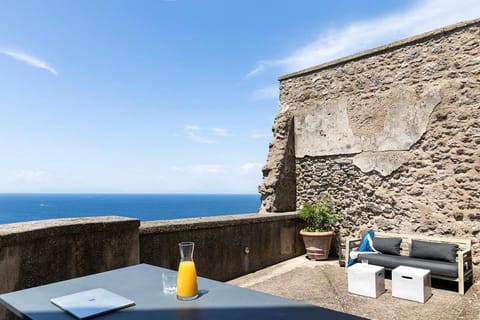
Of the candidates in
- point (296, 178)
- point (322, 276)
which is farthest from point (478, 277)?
point (296, 178)

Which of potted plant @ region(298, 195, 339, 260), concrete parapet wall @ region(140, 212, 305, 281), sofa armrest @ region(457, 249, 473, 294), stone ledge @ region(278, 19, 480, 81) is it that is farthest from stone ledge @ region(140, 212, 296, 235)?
stone ledge @ region(278, 19, 480, 81)

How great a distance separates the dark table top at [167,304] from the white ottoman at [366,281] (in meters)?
3.29

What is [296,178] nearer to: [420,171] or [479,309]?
[420,171]

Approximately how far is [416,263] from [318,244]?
192 cm

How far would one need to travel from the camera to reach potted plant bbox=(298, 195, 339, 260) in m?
6.45

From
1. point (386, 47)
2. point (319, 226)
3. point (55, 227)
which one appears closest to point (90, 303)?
point (55, 227)

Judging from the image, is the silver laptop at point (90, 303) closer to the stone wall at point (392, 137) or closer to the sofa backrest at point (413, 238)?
the sofa backrest at point (413, 238)

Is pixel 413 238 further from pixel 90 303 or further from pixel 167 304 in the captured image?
pixel 90 303

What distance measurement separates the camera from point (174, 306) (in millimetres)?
1427

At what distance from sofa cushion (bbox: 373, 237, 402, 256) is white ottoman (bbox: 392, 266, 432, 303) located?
1.10 meters

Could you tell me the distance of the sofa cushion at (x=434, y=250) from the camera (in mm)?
4859

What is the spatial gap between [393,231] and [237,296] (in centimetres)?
536

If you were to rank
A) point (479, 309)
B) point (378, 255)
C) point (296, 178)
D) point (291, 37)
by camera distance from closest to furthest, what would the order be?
point (479, 309), point (378, 255), point (291, 37), point (296, 178)

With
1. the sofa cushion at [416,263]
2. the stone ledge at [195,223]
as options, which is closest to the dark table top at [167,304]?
the stone ledge at [195,223]
